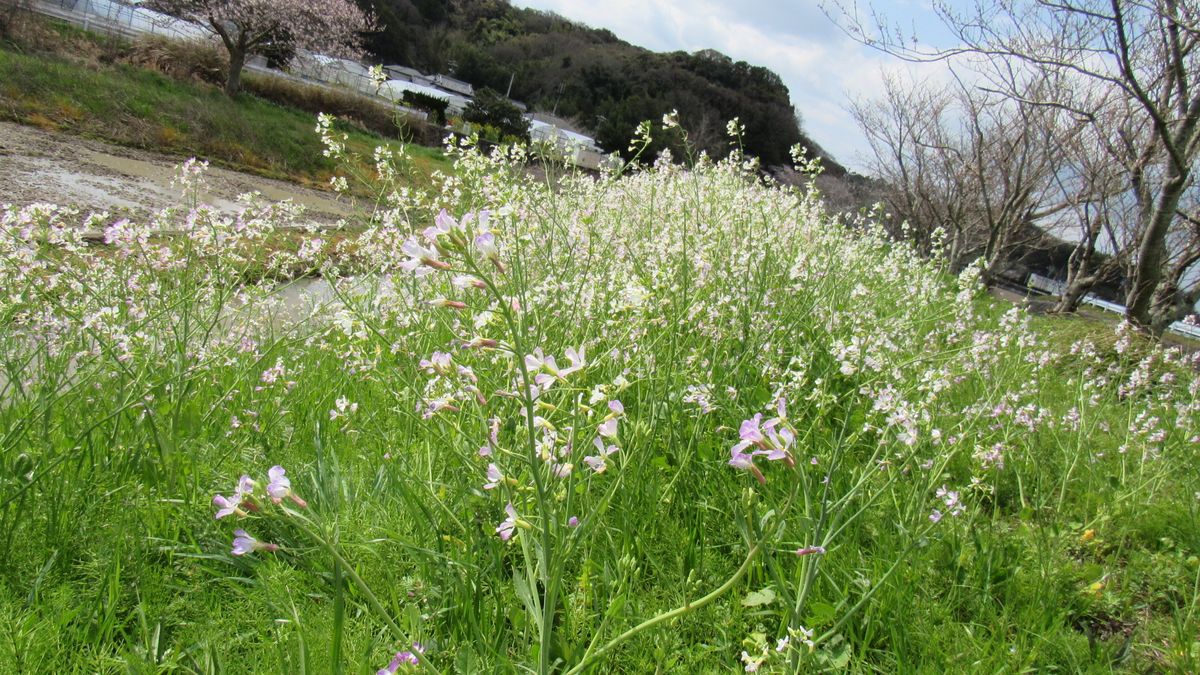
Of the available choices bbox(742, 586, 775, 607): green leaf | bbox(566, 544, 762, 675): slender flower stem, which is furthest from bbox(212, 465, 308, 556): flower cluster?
bbox(742, 586, 775, 607): green leaf

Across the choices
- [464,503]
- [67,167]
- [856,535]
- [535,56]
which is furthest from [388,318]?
[535,56]

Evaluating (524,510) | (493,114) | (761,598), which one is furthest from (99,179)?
(493,114)

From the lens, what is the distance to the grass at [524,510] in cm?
146

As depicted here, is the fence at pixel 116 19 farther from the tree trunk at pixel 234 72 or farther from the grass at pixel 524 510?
the grass at pixel 524 510

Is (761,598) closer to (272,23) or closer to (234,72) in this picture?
(234,72)

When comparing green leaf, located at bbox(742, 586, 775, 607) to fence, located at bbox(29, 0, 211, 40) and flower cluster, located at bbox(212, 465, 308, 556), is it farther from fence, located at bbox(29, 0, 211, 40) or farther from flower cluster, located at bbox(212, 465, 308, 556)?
fence, located at bbox(29, 0, 211, 40)

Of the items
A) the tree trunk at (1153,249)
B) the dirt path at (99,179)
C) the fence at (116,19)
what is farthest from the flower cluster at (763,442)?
the fence at (116,19)

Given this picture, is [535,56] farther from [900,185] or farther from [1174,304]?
[1174,304]

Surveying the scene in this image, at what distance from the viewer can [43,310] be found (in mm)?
2713

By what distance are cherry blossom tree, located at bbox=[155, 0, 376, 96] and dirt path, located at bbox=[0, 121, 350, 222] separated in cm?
1002

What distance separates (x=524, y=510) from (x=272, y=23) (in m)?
25.1

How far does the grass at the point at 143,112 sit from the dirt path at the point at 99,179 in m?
1.25

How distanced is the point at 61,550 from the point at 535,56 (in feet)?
252

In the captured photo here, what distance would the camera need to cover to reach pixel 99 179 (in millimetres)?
8664
